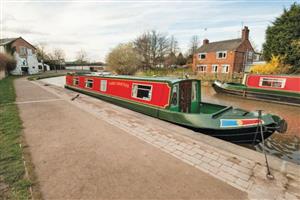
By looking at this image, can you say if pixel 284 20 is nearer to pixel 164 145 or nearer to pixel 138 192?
A: pixel 164 145

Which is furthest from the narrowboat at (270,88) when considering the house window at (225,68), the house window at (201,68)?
the house window at (201,68)

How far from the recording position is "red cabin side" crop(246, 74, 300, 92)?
10742 mm

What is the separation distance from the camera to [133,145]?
12.9ft

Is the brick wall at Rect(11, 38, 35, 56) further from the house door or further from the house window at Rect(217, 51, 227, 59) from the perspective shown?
the house door

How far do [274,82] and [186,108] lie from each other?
9.13 metres

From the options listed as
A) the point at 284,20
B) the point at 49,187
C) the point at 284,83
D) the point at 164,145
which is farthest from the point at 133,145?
the point at 284,20

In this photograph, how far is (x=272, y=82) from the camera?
11.8 meters

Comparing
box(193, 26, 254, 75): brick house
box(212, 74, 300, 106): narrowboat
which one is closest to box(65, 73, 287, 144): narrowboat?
box(212, 74, 300, 106): narrowboat

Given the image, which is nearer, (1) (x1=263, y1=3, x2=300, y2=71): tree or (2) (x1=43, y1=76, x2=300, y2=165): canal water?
(2) (x1=43, y1=76, x2=300, y2=165): canal water

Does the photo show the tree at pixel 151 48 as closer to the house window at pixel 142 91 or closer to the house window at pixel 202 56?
the house window at pixel 202 56

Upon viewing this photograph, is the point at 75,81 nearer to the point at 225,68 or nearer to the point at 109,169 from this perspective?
the point at 109,169

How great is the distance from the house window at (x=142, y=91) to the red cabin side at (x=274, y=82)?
996cm

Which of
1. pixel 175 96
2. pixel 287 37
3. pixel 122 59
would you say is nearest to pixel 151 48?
pixel 122 59

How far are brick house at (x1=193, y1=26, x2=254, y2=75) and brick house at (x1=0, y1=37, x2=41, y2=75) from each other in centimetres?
3299
